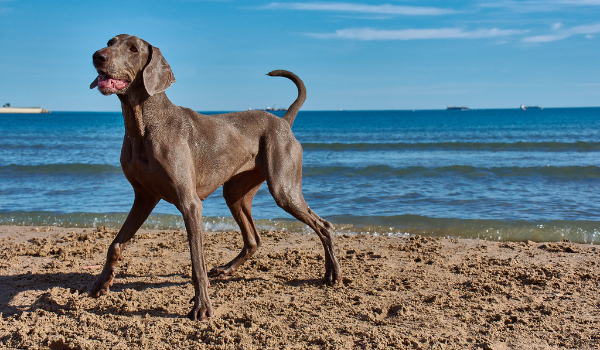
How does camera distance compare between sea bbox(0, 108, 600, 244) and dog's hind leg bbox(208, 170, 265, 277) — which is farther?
sea bbox(0, 108, 600, 244)

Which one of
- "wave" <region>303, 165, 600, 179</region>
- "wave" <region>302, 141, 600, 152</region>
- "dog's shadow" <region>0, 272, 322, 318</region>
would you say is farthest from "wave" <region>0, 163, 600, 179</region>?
"dog's shadow" <region>0, 272, 322, 318</region>

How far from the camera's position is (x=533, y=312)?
3.62 metres

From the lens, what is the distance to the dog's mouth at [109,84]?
3.32 m

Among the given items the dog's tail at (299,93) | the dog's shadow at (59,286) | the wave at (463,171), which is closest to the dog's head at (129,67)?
the dog's tail at (299,93)

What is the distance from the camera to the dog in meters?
3.53

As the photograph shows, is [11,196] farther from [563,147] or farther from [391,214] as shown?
[563,147]

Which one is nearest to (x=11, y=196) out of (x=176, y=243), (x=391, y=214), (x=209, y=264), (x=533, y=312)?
(x=176, y=243)

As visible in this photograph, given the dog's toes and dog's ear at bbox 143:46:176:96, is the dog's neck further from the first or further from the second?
the dog's toes

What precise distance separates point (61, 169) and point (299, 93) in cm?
1104

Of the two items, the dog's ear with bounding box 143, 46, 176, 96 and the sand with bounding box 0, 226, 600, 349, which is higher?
the dog's ear with bounding box 143, 46, 176, 96

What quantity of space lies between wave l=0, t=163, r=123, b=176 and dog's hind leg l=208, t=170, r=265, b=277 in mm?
9808

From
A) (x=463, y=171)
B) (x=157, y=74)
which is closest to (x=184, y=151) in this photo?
(x=157, y=74)

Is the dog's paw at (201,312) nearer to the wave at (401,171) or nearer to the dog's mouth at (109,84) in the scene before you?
the dog's mouth at (109,84)

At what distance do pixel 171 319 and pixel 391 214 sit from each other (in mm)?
4915
